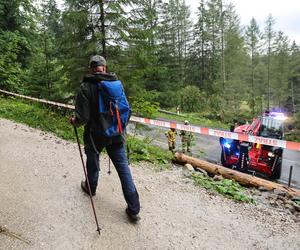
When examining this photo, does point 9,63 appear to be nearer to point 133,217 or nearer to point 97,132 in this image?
point 97,132

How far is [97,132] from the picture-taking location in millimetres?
4074

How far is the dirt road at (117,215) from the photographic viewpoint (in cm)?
392

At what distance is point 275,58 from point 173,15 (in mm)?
20940

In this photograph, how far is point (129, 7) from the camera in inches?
453

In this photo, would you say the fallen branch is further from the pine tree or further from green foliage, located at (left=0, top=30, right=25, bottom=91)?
the pine tree

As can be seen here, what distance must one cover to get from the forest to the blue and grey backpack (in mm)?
6283

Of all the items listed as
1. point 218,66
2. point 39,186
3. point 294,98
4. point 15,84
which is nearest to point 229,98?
point 218,66

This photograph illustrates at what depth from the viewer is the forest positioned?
11555 millimetres

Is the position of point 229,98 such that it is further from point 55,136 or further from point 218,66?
point 55,136

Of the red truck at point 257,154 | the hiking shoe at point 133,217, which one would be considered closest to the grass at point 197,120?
the red truck at point 257,154

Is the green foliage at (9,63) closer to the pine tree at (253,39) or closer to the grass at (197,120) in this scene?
the grass at (197,120)

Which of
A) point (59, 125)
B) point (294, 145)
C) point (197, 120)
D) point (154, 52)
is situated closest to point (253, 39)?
point (197, 120)

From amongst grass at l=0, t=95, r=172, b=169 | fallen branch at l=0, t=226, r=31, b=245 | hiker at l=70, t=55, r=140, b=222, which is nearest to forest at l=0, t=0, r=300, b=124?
grass at l=0, t=95, r=172, b=169

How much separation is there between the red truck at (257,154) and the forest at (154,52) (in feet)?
11.2
